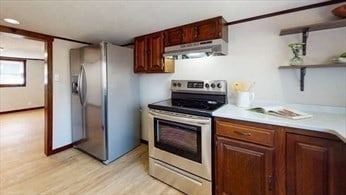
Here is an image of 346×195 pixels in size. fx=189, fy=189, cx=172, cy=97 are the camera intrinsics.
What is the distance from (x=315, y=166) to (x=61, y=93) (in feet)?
11.7

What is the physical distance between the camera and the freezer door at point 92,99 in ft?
8.91

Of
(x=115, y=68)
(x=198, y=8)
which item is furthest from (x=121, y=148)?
(x=198, y=8)

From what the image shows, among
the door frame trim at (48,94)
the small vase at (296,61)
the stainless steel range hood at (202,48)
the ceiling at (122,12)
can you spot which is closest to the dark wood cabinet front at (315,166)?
the small vase at (296,61)

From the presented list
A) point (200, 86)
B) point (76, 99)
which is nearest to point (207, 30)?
point (200, 86)

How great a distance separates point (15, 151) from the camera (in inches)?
129

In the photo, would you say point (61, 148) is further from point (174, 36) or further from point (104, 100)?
point (174, 36)

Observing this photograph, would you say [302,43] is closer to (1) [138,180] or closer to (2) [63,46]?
(1) [138,180]

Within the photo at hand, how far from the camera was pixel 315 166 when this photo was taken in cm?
138

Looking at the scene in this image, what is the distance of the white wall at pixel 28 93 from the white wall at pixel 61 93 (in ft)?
15.9

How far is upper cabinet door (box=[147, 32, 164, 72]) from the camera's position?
2.76 m

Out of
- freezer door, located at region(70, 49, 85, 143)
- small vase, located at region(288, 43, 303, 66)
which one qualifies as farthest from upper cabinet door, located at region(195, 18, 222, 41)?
freezer door, located at region(70, 49, 85, 143)

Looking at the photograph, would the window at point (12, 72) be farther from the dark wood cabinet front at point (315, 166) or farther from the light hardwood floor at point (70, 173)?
the dark wood cabinet front at point (315, 166)

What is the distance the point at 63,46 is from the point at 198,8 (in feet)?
8.20

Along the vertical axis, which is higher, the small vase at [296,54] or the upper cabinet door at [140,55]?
the upper cabinet door at [140,55]
